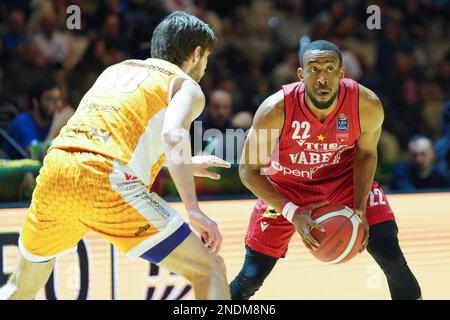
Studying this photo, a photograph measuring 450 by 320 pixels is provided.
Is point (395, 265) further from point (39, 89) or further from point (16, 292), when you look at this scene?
point (39, 89)

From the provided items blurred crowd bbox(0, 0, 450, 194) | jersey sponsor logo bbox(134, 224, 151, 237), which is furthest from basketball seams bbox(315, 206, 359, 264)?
blurred crowd bbox(0, 0, 450, 194)

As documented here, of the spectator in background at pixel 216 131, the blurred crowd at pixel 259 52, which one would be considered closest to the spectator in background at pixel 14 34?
the blurred crowd at pixel 259 52

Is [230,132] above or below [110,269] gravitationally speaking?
above

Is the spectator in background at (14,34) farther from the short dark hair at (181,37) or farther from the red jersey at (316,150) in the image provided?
the short dark hair at (181,37)

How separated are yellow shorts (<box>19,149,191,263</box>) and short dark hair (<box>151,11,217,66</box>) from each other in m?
0.67

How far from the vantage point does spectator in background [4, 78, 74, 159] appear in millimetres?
6215

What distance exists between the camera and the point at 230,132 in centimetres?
686

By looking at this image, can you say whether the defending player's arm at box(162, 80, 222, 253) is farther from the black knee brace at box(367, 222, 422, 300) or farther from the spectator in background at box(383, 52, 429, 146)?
the spectator in background at box(383, 52, 429, 146)

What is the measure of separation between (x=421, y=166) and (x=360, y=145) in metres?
3.09

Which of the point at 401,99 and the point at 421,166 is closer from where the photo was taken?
the point at 421,166

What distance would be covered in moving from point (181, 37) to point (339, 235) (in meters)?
1.36
